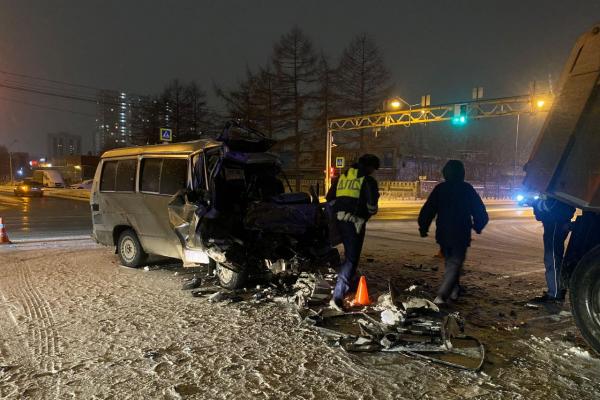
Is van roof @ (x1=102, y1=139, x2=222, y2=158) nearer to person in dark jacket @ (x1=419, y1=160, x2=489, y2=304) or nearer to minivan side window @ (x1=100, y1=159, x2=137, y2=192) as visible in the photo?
minivan side window @ (x1=100, y1=159, x2=137, y2=192)

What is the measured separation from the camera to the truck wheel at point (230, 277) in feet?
21.4

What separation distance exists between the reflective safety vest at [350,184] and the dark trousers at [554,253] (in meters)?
2.33

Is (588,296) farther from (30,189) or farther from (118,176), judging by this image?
(30,189)

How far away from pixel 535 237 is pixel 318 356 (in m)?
11.9

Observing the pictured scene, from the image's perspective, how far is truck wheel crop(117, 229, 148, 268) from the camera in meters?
7.99

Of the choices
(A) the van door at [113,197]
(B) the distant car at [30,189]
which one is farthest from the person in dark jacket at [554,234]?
(B) the distant car at [30,189]

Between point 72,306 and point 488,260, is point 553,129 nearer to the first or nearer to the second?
point 488,260

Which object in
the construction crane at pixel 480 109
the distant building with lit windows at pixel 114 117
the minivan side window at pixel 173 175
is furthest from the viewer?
the distant building with lit windows at pixel 114 117

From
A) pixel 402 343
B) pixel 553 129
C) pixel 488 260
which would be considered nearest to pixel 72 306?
pixel 402 343

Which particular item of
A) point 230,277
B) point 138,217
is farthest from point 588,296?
point 138,217

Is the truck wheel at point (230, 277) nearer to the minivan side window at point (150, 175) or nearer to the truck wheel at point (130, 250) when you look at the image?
the minivan side window at point (150, 175)

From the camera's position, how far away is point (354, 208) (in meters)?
5.59

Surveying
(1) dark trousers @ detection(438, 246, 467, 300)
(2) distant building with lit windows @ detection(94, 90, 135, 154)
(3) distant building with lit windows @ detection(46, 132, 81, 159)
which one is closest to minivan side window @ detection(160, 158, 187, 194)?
(1) dark trousers @ detection(438, 246, 467, 300)

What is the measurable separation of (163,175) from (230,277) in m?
2.08
